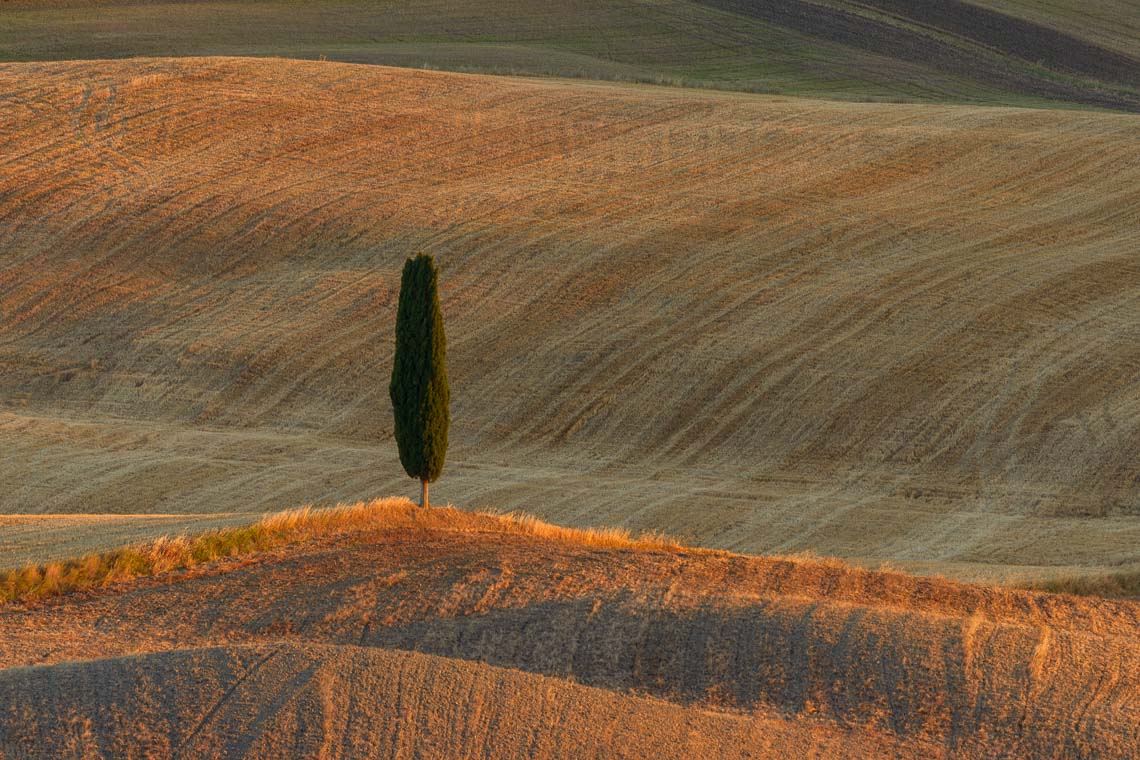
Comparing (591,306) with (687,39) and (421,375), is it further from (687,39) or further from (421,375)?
(687,39)

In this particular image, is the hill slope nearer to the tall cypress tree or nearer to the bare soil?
the tall cypress tree

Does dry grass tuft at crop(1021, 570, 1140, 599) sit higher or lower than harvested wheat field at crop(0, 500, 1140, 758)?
lower

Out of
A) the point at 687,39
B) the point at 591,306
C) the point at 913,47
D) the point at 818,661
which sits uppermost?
the point at 818,661

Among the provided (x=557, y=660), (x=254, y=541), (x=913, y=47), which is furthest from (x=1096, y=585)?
(x=913, y=47)

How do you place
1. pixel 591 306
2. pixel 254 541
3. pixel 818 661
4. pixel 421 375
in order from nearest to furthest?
pixel 818 661 → pixel 254 541 → pixel 421 375 → pixel 591 306

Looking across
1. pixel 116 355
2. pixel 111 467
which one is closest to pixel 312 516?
pixel 111 467

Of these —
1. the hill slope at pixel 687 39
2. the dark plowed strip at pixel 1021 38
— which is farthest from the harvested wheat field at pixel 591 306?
the dark plowed strip at pixel 1021 38

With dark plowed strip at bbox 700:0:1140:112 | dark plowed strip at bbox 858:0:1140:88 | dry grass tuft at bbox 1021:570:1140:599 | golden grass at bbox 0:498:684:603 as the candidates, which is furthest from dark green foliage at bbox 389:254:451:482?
dark plowed strip at bbox 858:0:1140:88

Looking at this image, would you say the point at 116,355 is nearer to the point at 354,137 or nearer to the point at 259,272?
the point at 259,272
